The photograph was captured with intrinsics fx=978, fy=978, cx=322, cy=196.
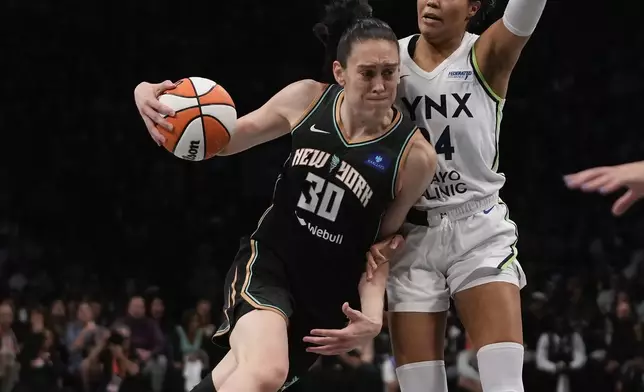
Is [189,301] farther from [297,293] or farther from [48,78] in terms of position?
[297,293]

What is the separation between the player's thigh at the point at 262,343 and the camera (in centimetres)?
343

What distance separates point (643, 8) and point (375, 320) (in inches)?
432

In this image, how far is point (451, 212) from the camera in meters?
3.94

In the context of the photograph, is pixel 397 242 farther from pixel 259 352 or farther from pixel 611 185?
pixel 611 185

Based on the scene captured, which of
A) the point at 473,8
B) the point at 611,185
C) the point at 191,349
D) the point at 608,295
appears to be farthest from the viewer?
the point at 608,295

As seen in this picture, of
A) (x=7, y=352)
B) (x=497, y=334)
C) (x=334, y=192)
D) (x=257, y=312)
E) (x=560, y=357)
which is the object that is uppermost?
(x=334, y=192)

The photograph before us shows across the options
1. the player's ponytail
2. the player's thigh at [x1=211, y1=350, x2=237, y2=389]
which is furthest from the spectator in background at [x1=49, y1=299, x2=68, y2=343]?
the player's ponytail

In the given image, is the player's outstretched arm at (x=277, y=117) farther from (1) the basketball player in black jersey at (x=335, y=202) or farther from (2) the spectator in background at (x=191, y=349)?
(2) the spectator in background at (x=191, y=349)

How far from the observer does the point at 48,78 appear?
42.6 feet

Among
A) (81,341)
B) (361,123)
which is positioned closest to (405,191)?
(361,123)

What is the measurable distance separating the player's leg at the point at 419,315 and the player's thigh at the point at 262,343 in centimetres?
53

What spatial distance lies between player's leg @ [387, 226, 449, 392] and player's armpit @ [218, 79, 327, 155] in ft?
2.24

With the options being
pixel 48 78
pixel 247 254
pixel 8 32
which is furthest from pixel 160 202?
pixel 247 254

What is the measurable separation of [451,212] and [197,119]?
108 centimetres
